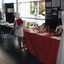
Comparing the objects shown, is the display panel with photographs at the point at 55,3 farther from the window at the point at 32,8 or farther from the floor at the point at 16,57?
the window at the point at 32,8

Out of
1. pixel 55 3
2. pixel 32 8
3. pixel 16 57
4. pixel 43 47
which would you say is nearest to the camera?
pixel 43 47

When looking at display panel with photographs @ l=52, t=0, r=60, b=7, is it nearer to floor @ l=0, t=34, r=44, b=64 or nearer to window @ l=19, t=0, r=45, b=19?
floor @ l=0, t=34, r=44, b=64

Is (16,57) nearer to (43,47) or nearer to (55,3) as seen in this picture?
(43,47)

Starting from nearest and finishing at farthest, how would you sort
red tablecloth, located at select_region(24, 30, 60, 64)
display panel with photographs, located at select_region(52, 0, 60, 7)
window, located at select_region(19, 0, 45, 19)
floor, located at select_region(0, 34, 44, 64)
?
red tablecloth, located at select_region(24, 30, 60, 64) < floor, located at select_region(0, 34, 44, 64) < display panel with photographs, located at select_region(52, 0, 60, 7) < window, located at select_region(19, 0, 45, 19)

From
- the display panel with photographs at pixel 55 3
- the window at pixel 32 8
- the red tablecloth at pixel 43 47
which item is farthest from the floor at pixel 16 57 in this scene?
the window at pixel 32 8

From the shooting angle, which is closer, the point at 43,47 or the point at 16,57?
the point at 43,47

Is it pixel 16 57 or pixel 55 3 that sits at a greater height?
pixel 55 3

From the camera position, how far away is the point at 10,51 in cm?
490

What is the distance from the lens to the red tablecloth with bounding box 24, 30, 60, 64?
11.2 feet

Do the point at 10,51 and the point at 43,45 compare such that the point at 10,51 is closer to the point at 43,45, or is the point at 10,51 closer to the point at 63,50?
the point at 43,45

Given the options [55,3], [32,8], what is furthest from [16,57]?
[32,8]

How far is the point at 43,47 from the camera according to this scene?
150 inches

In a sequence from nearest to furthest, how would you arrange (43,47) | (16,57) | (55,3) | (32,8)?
(43,47) < (16,57) < (55,3) < (32,8)

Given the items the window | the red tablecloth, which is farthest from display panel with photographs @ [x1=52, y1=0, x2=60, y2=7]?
the window
